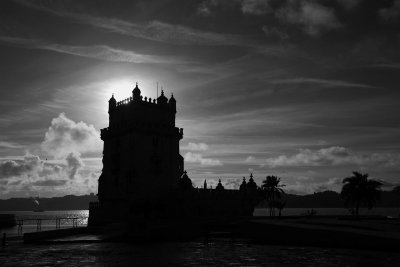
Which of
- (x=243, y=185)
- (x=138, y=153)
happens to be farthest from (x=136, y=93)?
(x=243, y=185)

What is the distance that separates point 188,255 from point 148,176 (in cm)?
2717

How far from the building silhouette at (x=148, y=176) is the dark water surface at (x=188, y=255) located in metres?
15.0

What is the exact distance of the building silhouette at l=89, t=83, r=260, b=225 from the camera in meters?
67.9

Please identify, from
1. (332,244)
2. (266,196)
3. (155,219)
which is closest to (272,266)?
(332,244)

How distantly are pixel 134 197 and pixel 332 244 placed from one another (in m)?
32.1

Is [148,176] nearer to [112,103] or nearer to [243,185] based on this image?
[112,103]

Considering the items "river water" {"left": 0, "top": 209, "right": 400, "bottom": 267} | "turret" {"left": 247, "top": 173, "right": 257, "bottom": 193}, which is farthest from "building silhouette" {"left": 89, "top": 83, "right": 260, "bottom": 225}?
"river water" {"left": 0, "top": 209, "right": 400, "bottom": 267}

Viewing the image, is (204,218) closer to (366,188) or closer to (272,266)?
(366,188)

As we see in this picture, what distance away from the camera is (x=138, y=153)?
225 feet

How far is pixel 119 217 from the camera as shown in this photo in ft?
223

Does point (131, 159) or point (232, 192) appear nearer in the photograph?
point (131, 159)

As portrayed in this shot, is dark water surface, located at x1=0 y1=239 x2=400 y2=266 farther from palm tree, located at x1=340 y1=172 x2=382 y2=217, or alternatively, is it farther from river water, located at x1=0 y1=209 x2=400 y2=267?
palm tree, located at x1=340 y1=172 x2=382 y2=217

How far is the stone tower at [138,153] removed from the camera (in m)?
68.1

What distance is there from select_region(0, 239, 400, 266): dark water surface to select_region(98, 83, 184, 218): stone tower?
16.0 meters
